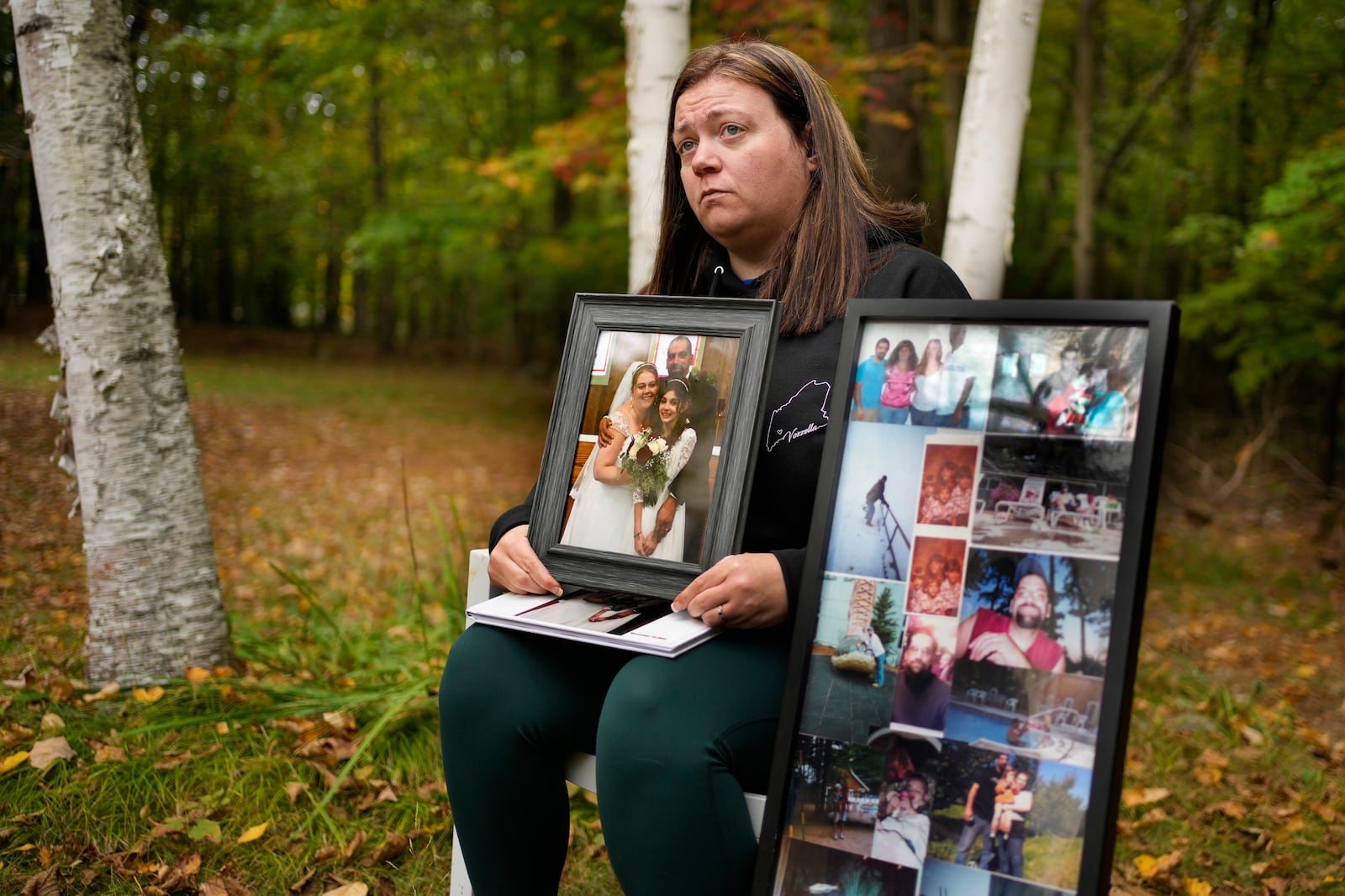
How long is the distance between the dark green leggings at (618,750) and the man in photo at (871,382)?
47cm

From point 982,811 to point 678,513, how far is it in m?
0.66

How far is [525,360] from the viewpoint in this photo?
1877 cm

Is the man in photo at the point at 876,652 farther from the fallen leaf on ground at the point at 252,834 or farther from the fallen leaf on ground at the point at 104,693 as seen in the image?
the fallen leaf on ground at the point at 104,693

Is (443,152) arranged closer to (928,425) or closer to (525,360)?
(525,360)

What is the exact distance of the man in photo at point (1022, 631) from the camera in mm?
1275

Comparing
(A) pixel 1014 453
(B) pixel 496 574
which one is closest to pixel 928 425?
(A) pixel 1014 453

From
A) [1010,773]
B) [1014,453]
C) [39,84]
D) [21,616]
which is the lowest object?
[21,616]

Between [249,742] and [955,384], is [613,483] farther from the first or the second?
[249,742]

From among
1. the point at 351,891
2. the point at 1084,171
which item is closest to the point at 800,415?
the point at 351,891

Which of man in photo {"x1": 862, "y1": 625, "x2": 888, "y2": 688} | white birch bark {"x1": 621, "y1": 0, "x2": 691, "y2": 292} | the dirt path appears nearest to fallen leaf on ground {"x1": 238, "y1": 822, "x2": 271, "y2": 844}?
the dirt path

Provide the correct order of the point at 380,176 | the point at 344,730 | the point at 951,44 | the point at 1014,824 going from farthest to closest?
the point at 380,176 → the point at 951,44 → the point at 344,730 → the point at 1014,824

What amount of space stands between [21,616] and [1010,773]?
3.85m

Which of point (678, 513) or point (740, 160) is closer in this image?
point (678, 513)

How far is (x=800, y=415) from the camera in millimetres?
1771
